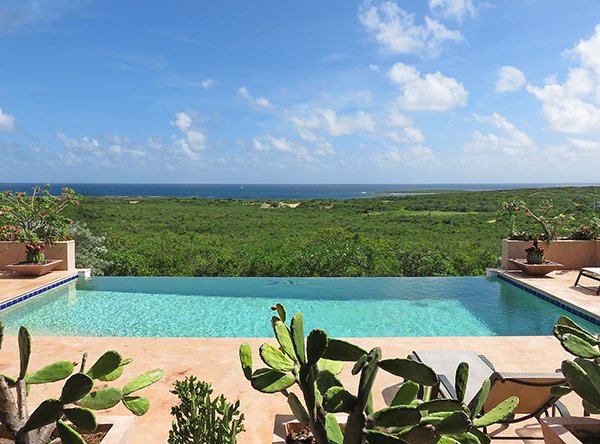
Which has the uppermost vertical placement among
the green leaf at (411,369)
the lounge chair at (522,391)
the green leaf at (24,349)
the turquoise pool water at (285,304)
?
the green leaf at (411,369)

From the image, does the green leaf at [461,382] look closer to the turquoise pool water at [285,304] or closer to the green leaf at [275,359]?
the green leaf at [275,359]

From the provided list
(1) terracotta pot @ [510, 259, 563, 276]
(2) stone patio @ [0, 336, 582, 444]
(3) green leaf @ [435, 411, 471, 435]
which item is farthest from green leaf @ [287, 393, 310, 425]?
(1) terracotta pot @ [510, 259, 563, 276]

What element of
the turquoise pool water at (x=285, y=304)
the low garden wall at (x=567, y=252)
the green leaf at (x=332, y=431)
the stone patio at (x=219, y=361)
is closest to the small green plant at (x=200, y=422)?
the green leaf at (x=332, y=431)

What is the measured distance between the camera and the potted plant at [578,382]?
2.06 m

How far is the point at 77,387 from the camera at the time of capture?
1.72 metres

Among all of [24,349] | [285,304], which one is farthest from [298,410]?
[285,304]

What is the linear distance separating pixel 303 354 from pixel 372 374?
34 centimetres

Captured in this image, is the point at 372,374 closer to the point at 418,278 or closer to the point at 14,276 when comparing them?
the point at 418,278

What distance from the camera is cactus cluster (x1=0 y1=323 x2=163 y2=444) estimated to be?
1735 millimetres

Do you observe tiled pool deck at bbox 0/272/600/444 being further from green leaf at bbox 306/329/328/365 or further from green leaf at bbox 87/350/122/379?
green leaf at bbox 306/329/328/365

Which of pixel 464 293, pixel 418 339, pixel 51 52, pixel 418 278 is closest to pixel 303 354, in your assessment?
pixel 418 339

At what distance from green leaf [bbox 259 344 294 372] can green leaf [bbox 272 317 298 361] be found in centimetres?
4

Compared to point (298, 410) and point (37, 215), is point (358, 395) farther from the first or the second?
point (37, 215)

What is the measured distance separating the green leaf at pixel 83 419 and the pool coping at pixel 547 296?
715cm
